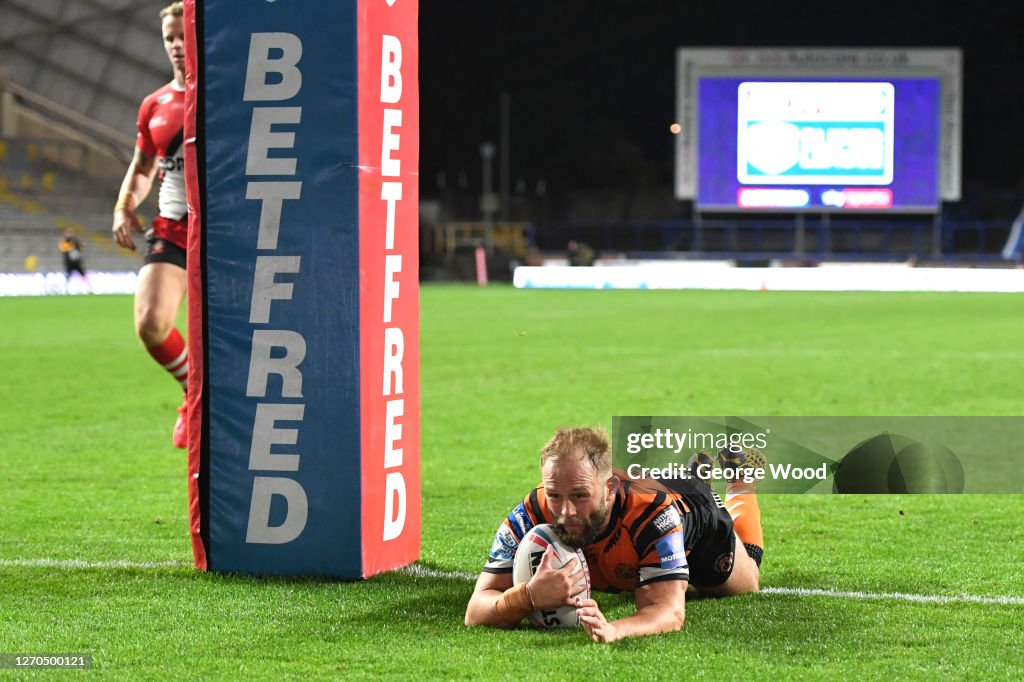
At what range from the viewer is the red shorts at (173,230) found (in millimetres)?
7934

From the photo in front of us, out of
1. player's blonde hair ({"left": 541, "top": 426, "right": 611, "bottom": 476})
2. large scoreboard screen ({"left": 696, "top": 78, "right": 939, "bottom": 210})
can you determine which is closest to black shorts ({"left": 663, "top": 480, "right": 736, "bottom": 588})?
player's blonde hair ({"left": 541, "top": 426, "right": 611, "bottom": 476})

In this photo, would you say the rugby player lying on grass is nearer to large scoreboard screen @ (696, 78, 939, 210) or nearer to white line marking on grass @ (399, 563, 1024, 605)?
white line marking on grass @ (399, 563, 1024, 605)

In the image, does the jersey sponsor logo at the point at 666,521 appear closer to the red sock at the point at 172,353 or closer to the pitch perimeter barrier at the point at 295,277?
the pitch perimeter barrier at the point at 295,277

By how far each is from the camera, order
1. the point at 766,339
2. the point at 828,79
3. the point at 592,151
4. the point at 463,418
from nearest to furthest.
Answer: the point at 463,418
the point at 766,339
the point at 828,79
the point at 592,151

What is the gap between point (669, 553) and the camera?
4.36 metres

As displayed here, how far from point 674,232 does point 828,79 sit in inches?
629

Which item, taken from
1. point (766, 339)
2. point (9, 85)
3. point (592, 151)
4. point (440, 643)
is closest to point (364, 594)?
point (440, 643)

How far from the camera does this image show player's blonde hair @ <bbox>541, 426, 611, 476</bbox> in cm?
412

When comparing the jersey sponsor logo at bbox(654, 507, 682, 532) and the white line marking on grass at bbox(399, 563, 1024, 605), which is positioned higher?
the jersey sponsor logo at bbox(654, 507, 682, 532)

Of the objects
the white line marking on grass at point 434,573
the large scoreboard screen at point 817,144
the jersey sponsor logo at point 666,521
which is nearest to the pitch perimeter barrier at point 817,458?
the jersey sponsor logo at point 666,521

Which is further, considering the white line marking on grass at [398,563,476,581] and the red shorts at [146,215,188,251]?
the red shorts at [146,215,188,251]

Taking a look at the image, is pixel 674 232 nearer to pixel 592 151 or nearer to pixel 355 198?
pixel 592 151

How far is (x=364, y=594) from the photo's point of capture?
4875 mm

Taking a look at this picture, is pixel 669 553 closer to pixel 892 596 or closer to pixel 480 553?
pixel 892 596
